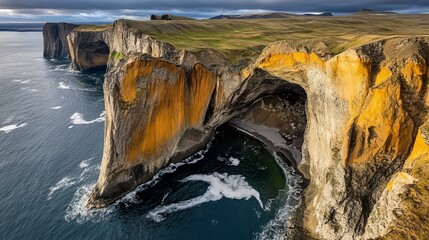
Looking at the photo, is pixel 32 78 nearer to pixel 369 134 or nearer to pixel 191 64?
pixel 191 64

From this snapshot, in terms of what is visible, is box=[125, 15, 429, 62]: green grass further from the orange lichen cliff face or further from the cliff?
the orange lichen cliff face

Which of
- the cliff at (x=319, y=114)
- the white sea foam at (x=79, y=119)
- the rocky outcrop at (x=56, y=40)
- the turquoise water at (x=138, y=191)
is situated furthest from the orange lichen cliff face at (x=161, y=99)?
the rocky outcrop at (x=56, y=40)

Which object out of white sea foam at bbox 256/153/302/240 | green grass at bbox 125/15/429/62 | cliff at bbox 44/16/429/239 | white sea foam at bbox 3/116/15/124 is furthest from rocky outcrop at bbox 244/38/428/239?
white sea foam at bbox 3/116/15/124

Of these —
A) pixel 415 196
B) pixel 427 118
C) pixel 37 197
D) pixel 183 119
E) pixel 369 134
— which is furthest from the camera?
pixel 183 119

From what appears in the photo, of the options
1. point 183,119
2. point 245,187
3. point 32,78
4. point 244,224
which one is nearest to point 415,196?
point 244,224

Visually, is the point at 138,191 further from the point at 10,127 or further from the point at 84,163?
the point at 10,127
